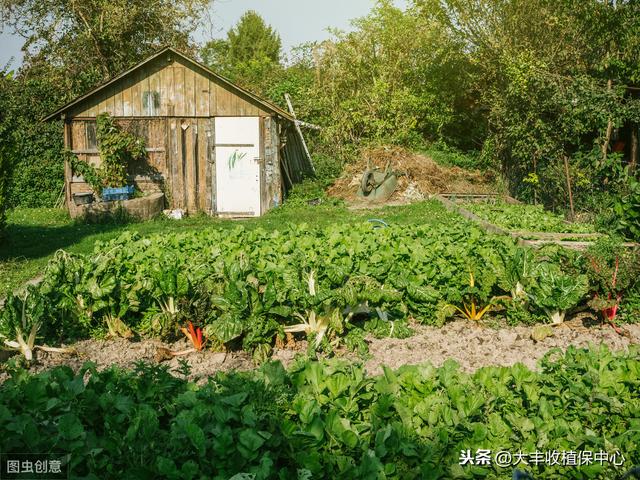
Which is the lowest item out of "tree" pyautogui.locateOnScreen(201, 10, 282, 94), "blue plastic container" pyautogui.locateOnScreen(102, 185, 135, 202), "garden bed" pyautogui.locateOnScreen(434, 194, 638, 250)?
"garden bed" pyautogui.locateOnScreen(434, 194, 638, 250)

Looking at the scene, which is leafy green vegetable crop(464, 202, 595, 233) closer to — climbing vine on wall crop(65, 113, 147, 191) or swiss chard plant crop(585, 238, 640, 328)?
swiss chard plant crop(585, 238, 640, 328)

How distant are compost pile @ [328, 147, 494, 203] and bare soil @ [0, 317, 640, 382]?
40.6ft

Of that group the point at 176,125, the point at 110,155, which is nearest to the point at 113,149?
the point at 110,155

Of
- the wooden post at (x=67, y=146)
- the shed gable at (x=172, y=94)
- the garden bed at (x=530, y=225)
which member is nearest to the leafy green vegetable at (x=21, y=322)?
the garden bed at (x=530, y=225)

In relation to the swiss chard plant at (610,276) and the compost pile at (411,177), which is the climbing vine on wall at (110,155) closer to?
the compost pile at (411,177)

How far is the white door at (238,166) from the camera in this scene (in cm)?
1809

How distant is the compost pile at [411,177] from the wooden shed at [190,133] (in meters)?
2.56

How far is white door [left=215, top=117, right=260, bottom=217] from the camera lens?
18.1 m

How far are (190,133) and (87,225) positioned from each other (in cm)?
394

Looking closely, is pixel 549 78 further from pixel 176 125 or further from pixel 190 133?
pixel 176 125

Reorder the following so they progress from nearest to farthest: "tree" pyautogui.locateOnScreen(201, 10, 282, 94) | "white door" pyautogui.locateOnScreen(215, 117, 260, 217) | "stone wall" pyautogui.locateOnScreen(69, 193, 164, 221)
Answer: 1. "stone wall" pyautogui.locateOnScreen(69, 193, 164, 221)
2. "white door" pyautogui.locateOnScreen(215, 117, 260, 217)
3. "tree" pyautogui.locateOnScreen(201, 10, 282, 94)

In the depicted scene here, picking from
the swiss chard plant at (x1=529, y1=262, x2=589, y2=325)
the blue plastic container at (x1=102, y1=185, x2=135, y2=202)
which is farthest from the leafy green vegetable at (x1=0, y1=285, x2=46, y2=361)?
the blue plastic container at (x1=102, y1=185, x2=135, y2=202)

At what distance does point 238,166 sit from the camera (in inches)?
719

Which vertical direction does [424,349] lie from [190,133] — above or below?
below
